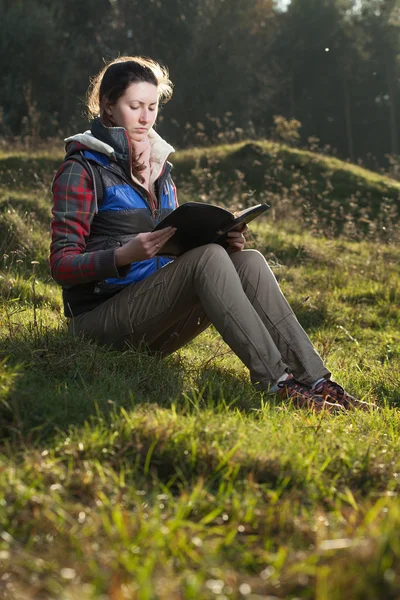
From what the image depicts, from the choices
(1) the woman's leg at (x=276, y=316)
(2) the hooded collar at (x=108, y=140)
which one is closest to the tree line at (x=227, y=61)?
(2) the hooded collar at (x=108, y=140)

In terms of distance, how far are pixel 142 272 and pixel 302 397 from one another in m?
1.11

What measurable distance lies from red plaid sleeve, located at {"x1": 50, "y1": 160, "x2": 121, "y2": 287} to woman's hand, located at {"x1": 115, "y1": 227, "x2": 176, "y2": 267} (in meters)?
0.08

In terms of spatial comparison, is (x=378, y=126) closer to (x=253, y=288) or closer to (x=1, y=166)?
(x=1, y=166)

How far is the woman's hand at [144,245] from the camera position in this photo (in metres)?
3.41

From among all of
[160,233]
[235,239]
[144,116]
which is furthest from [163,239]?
[144,116]

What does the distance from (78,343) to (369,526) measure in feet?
6.56

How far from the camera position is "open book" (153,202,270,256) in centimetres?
336

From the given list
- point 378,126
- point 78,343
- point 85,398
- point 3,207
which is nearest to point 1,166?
point 3,207

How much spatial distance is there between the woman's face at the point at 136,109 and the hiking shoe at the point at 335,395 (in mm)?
→ 1634

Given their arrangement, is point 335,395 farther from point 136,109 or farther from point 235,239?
point 136,109

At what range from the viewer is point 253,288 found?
3.79 meters

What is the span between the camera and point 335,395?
3.62 m

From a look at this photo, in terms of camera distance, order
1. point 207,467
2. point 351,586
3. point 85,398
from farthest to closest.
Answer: point 85,398 → point 207,467 → point 351,586

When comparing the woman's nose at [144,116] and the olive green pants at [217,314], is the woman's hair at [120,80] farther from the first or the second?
the olive green pants at [217,314]
